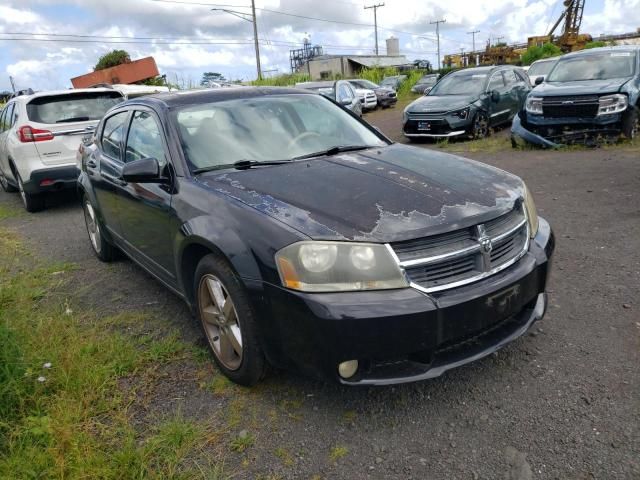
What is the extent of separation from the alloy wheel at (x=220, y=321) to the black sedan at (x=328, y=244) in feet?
0.03

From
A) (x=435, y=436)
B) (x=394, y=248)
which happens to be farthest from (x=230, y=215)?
(x=435, y=436)

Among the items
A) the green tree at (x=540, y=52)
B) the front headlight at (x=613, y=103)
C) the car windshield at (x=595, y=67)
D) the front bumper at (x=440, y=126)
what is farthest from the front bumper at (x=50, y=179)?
the green tree at (x=540, y=52)

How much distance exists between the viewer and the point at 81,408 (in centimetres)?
265

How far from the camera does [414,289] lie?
7.31ft

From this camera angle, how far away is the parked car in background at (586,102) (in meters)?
8.52

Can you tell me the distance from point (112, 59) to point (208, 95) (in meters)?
37.0

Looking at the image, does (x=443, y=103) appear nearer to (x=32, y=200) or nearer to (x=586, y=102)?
(x=586, y=102)

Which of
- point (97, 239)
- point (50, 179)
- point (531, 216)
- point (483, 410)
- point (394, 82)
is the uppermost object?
point (394, 82)

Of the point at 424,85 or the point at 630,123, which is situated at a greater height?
the point at 424,85

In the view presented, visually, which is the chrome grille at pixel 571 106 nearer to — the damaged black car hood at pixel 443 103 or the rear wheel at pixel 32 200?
the damaged black car hood at pixel 443 103

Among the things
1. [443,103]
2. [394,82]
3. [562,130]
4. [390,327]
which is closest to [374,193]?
[390,327]

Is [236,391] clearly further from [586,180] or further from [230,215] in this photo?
[586,180]

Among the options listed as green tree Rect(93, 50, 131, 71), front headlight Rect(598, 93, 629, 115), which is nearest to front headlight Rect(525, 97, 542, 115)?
front headlight Rect(598, 93, 629, 115)

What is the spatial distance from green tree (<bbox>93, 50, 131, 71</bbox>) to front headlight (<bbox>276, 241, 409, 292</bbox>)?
38008 millimetres
